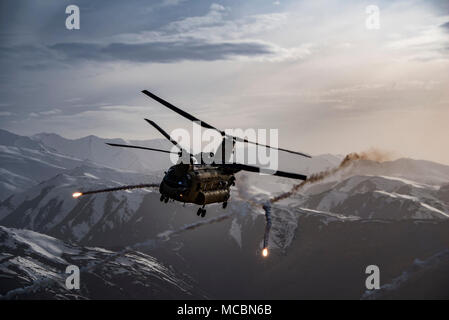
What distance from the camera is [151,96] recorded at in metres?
40.8

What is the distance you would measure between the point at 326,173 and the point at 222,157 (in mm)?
15167

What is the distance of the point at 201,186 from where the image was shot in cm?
4700
